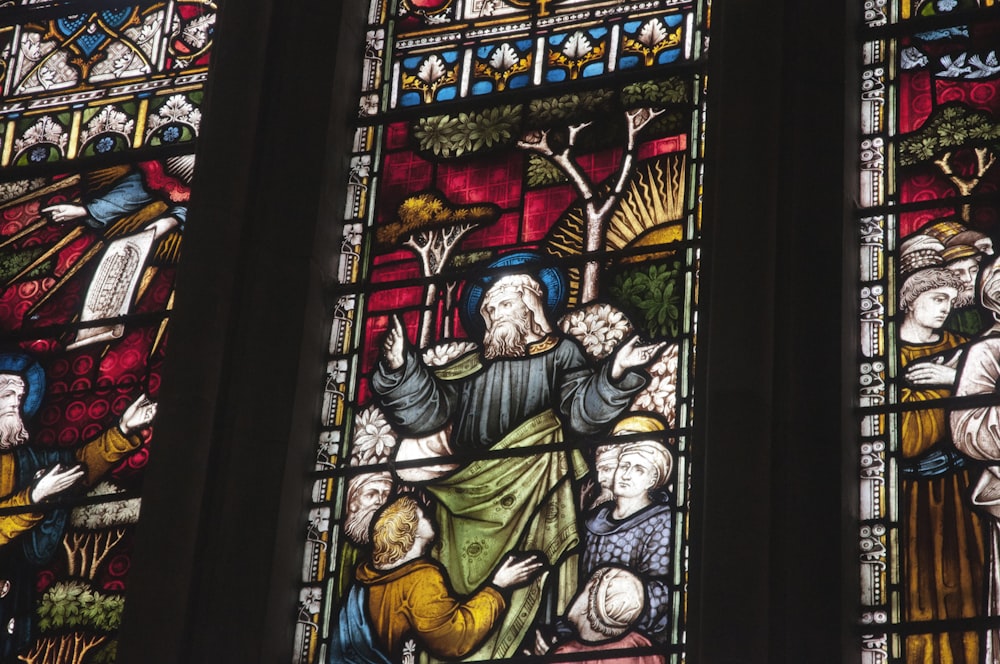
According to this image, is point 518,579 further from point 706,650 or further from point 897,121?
point 897,121

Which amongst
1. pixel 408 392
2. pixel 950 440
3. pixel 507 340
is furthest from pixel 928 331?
pixel 408 392

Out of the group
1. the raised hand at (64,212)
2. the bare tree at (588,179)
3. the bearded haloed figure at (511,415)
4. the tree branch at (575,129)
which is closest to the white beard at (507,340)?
the bearded haloed figure at (511,415)

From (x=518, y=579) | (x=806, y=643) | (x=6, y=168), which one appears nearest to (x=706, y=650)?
(x=806, y=643)

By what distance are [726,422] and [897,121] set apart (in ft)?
5.23

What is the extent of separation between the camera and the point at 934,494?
8586 mm

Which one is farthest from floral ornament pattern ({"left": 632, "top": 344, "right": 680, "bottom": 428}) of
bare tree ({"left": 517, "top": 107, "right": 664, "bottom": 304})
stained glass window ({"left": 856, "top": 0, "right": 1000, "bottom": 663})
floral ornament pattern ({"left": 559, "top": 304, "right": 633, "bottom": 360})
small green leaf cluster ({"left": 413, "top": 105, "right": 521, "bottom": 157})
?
small green leaf cluster ({"left": 413, "top": 105, "right": 521, "bottom": 157})

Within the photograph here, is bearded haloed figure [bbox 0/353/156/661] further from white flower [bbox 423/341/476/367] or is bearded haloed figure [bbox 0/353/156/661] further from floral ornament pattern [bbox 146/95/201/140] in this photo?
floral ornament pattern [bbox 146/95/201/140]

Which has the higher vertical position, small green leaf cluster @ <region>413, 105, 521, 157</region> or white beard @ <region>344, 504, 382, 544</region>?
small green leaf cluster @ <region>413, 105, 521, 157</region>

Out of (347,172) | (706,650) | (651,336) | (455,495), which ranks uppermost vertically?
(347,172)

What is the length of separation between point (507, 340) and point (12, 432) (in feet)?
6.97

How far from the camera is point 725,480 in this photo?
8516mm

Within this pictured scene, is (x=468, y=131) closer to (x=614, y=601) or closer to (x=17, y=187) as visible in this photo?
(x=17, y=187)

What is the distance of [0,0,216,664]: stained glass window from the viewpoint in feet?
31.2

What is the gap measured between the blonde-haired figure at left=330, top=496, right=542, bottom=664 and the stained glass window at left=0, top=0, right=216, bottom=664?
939 millimetres
